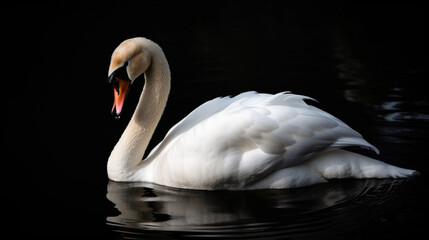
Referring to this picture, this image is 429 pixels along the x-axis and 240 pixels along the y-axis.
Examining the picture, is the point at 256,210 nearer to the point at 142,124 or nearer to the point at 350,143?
the point at 350,143

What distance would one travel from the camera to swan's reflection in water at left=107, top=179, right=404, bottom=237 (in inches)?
207

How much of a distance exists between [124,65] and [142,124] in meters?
0.81

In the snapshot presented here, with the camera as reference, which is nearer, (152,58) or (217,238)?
(217,238)

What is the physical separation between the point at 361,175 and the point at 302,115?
0.78m

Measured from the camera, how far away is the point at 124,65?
634 cm

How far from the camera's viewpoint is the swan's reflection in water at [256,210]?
5.25 metres

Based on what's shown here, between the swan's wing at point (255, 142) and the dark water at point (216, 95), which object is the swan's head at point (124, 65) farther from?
the dark water at point (216, 95)

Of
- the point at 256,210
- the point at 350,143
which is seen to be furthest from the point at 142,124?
the point at 350,143

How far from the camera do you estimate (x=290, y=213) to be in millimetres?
5543

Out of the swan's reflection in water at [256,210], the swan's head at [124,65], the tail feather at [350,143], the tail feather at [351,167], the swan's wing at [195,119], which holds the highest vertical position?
the swan's head at [124,65]

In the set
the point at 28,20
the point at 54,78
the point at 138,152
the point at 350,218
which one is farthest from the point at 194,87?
the point at 28,20

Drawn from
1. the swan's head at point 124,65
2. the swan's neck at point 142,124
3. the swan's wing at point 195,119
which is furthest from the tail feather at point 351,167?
the swan's head at point 124,65

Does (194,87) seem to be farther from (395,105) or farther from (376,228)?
(376,228)

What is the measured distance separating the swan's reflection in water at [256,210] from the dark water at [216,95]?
2cm
